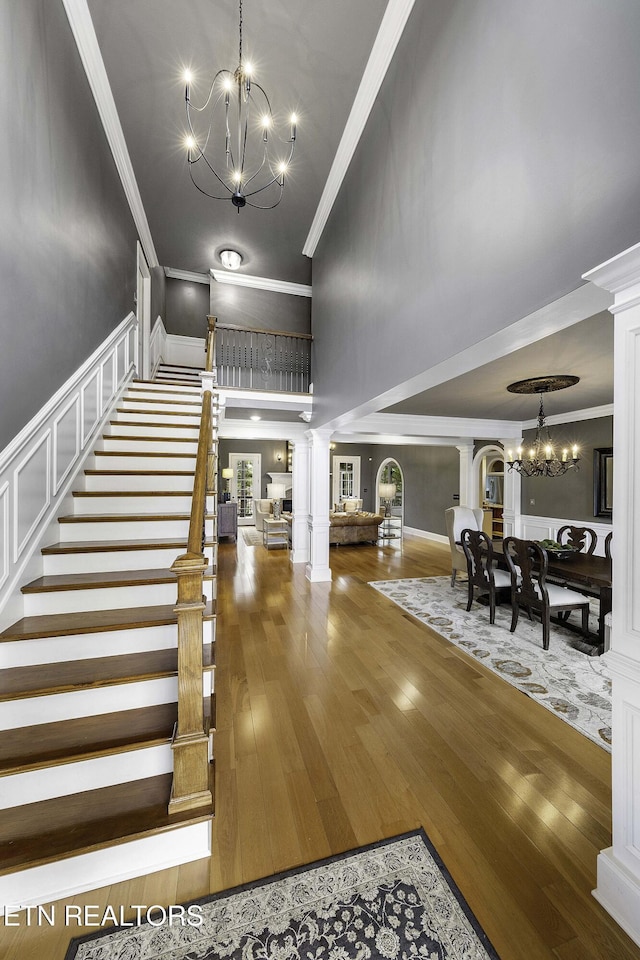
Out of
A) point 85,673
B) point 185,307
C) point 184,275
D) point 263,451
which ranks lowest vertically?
point 85,673

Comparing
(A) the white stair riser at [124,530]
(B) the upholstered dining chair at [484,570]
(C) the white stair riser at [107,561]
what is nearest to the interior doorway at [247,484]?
(B) the upholstered dining chair at [484,570]

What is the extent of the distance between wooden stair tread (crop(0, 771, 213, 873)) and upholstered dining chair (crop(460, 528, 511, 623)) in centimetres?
331

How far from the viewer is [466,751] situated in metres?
2.01

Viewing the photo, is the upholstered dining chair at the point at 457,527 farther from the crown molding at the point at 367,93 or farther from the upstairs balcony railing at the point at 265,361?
the crown molding at the point at 367,93

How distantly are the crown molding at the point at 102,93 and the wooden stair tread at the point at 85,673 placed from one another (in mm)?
4099

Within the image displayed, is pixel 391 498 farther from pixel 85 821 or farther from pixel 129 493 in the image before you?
pixel 85 821

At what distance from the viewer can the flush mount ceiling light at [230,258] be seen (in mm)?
5375

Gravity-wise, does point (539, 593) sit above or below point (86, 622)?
below

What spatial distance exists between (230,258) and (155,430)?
3.37m

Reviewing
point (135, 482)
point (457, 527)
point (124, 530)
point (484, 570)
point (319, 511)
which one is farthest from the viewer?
point (319, 511)

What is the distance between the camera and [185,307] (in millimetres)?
7289

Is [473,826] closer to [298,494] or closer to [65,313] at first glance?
[65,313]

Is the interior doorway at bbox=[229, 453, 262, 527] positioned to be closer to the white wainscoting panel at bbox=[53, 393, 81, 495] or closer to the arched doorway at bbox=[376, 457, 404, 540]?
the arched doorway at bbox=[376, 457, 404, 540]

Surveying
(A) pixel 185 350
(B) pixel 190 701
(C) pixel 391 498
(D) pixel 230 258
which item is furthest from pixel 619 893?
(C) pixel 391 498
